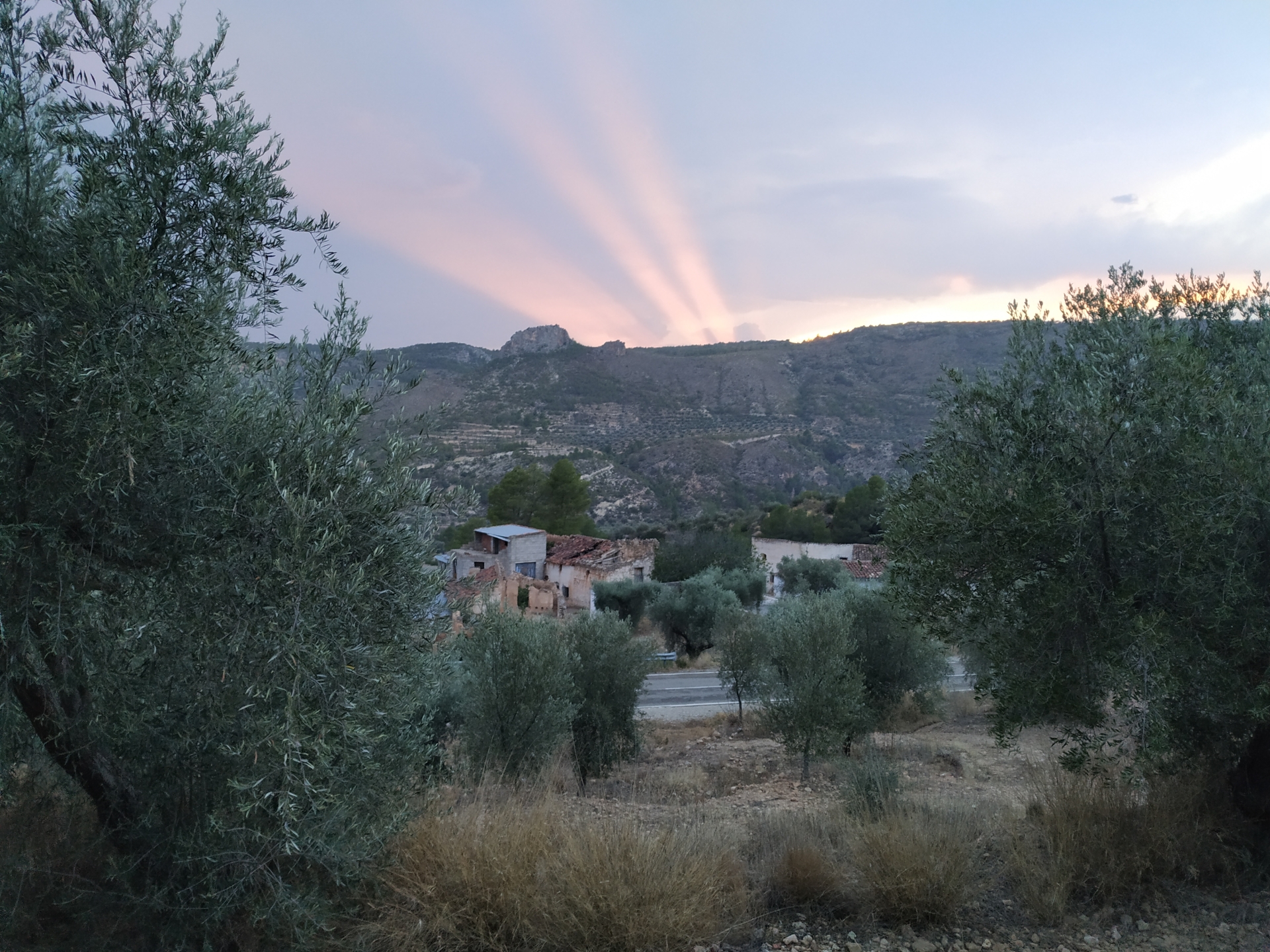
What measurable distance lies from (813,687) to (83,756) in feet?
40.7

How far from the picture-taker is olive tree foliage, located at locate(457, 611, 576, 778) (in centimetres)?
1123

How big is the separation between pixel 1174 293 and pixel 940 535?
11.2 feet

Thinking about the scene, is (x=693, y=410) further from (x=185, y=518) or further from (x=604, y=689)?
(x=185, y=518)

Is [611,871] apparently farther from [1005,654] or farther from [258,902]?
[1005,654]

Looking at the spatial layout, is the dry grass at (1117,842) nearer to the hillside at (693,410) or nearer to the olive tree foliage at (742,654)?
the olive tree foliage at (742,654)

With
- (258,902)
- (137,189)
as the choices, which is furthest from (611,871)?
(137,189)

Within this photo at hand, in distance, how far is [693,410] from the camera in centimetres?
9350

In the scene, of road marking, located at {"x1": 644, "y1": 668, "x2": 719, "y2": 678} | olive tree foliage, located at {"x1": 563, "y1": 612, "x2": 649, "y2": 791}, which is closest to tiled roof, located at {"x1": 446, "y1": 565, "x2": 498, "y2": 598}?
olive tree foliage, located at {"x1": 563, "y1": 612, "x2": 649, "y2": 791}

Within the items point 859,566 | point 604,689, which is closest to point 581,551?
point 859,566

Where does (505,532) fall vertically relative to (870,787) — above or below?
above

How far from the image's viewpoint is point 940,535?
237 inches

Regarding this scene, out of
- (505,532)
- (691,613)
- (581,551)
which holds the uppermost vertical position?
(505,532)

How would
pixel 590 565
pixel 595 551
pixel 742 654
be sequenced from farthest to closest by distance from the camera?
pixel 595 551
pixel 590 565
pixel 742 654

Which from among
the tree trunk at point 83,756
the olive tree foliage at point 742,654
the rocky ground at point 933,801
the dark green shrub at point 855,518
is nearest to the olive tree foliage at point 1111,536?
the rocky ground at point 933,801
